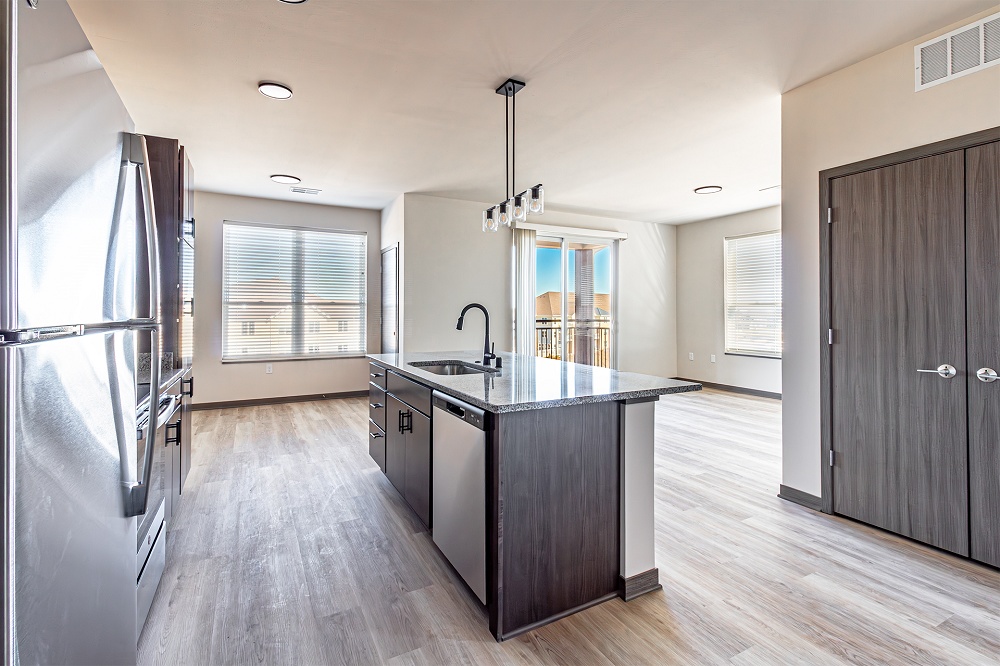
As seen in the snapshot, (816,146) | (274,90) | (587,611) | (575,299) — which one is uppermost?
(274,90)

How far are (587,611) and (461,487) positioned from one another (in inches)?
27.4

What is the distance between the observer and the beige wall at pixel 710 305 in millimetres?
6684

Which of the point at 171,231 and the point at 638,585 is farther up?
the point at 171,231

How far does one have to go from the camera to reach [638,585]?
80.1 inches

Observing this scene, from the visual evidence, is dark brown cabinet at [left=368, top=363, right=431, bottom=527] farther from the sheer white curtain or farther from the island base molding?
the sheer white curtain

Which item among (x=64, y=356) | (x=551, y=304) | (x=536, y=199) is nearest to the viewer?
(x=64, y=356)

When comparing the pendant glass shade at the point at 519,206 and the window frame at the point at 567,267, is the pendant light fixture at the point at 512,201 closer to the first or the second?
the pendant glass shade at the point at 519,206

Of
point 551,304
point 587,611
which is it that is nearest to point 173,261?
point 587,611

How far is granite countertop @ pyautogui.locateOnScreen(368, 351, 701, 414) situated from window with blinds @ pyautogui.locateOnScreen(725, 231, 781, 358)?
→ 4954 mm

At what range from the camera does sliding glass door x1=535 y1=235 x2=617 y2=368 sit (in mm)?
6848

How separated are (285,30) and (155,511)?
2308 mm

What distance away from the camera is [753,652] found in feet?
5.54

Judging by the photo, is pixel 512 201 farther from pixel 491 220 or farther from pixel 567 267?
pixel 567 267

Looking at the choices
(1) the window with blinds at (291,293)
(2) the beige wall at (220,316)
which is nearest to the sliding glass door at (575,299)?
(2) the beige wall at (220,316)
